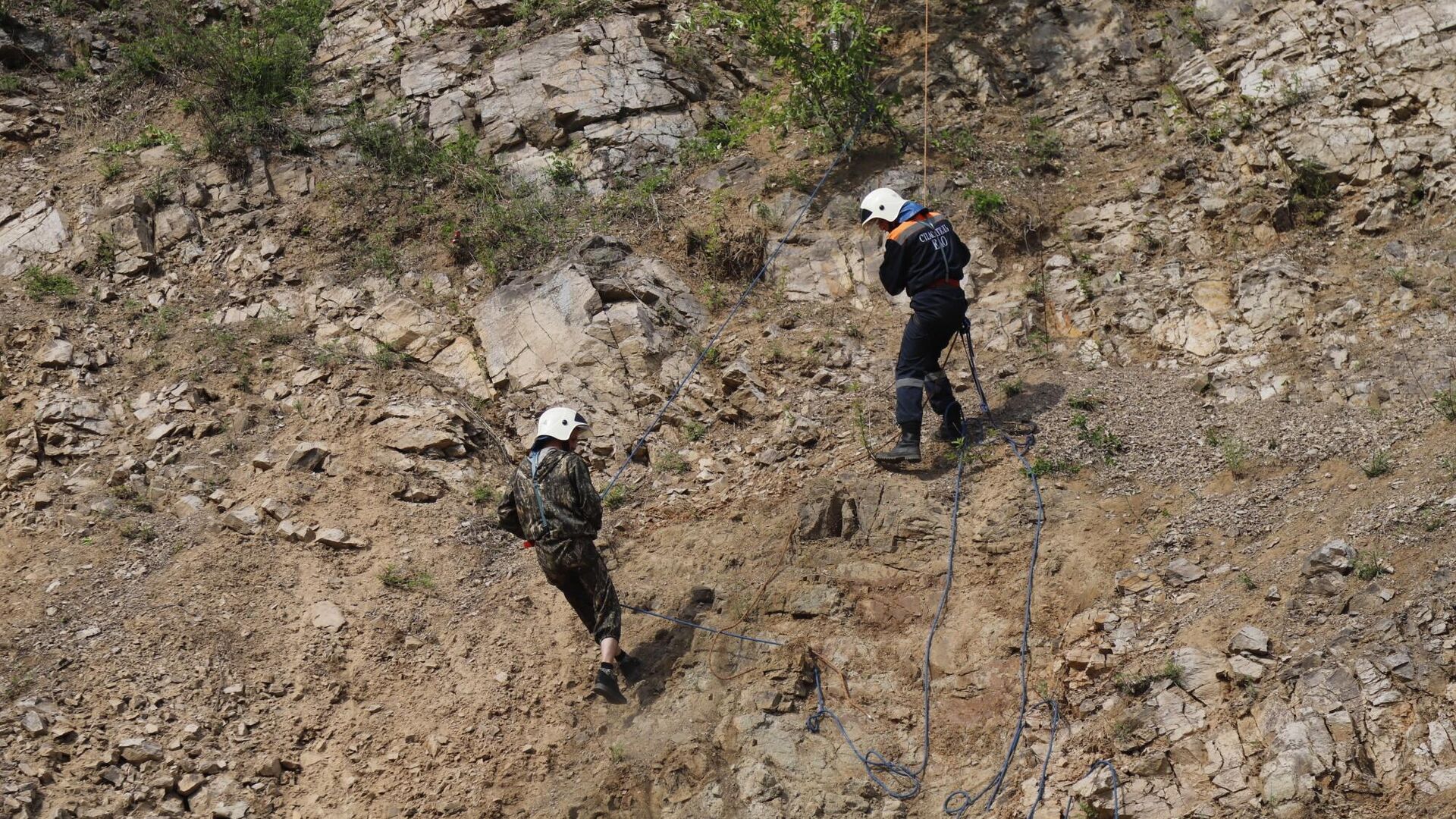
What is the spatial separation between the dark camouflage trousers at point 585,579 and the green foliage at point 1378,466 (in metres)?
4.42

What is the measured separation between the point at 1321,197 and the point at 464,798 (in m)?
7.78

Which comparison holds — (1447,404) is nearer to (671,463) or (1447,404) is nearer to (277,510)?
(671,463)

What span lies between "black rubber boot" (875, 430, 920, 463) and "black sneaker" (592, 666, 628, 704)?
95.8 inches

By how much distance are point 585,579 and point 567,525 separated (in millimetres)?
390

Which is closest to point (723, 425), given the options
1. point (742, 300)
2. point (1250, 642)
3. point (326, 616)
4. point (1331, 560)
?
point (742, 300)

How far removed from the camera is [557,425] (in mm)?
6910

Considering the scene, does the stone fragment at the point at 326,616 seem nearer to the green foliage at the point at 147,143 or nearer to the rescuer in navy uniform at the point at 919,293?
the rescuer in navy uniform at the point at 919,293

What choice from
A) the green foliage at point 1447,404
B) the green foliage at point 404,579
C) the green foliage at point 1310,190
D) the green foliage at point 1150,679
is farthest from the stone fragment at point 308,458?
the green foliage at point 1310,190

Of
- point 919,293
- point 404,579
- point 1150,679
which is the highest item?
point 919,293

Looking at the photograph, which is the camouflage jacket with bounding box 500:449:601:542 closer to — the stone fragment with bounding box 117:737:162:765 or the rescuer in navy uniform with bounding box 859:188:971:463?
the rescuer in navy uniform with bounding box 859:188:971:463

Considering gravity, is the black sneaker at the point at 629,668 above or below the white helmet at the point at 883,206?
below

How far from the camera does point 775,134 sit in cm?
1107

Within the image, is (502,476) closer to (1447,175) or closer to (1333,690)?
(1333,690)

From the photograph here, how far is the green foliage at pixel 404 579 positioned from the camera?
25.3ft
